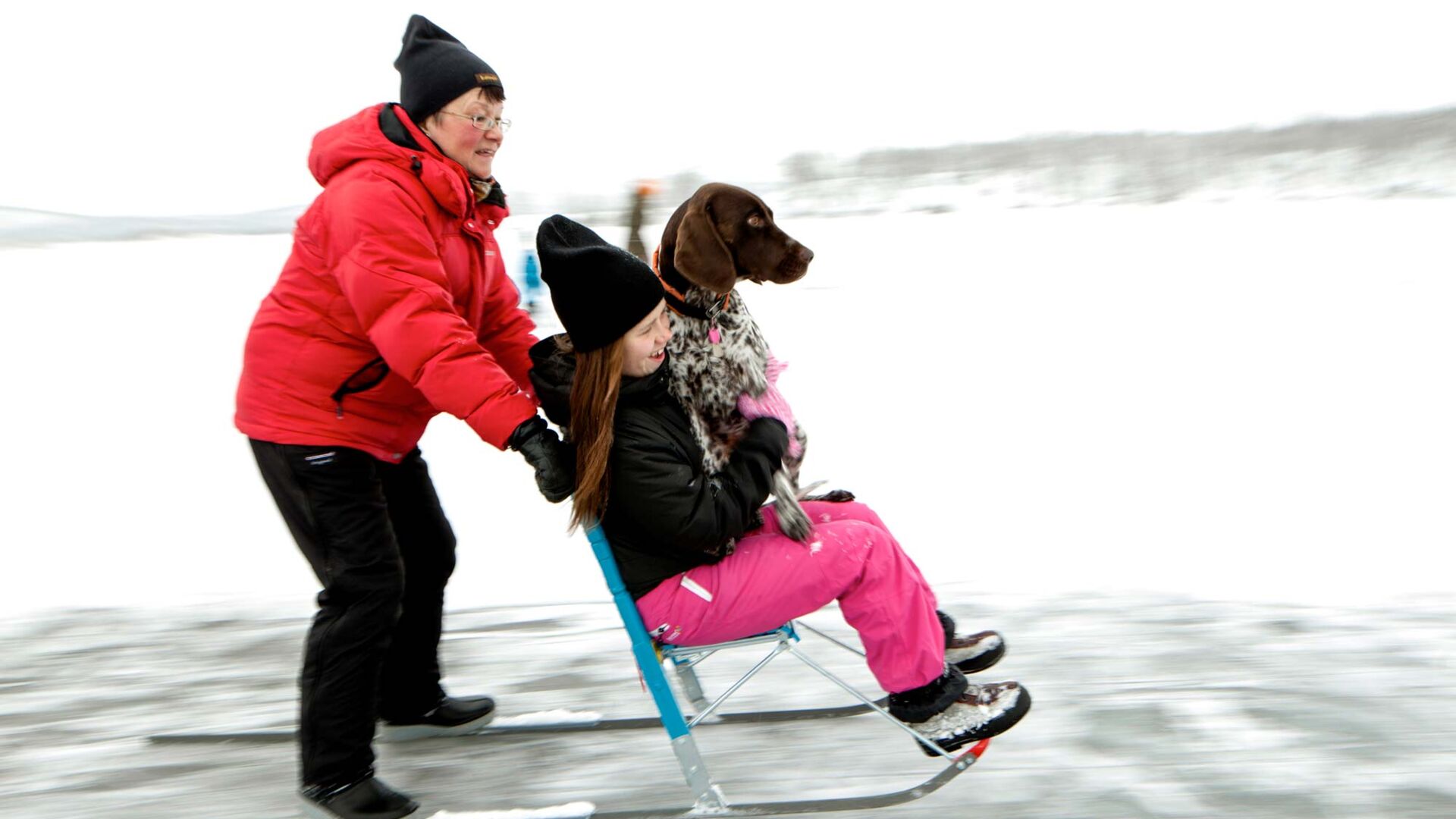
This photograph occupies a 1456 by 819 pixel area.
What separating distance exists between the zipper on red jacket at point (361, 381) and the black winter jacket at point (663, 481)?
32 cm

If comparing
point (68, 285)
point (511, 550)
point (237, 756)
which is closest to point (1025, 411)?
point (511, 550)

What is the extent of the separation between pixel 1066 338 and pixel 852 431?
266cm

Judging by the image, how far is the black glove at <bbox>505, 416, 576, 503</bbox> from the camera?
213cm

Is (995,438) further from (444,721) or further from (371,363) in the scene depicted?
(371,363)

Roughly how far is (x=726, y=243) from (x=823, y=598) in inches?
28.6

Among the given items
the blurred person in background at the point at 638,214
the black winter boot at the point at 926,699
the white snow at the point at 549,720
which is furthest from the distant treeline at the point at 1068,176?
the black winter boot at the point at 926,699

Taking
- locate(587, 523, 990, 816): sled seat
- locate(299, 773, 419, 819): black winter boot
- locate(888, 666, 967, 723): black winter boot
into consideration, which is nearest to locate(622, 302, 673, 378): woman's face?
locate(587, 523, 990, 816): sled seat

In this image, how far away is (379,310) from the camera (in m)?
2.17

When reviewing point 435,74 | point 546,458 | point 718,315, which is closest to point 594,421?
point 546,458

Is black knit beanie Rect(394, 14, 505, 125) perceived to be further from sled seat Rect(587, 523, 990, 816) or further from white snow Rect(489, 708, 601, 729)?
white snow Rect(489, 708, 601, 729)

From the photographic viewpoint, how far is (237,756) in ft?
9.28

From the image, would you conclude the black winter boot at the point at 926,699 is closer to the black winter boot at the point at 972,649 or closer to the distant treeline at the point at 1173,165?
the black winter boot at the point at 972,649

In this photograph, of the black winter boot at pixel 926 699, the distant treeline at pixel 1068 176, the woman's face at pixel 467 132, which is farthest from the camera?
the distant treeline at pixel 1068 176

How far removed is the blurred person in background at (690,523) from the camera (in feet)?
6.95
